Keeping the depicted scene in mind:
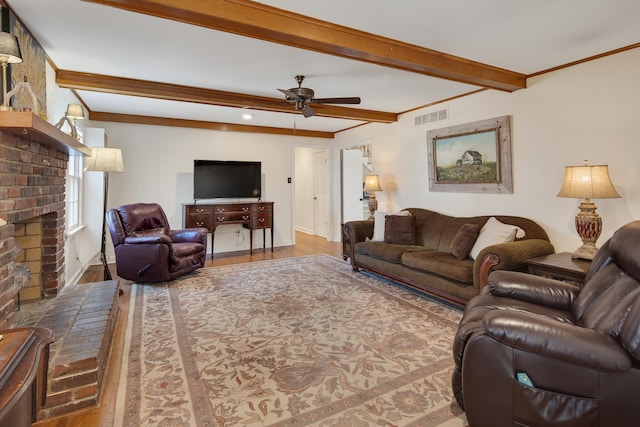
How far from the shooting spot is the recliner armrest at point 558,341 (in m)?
1.30

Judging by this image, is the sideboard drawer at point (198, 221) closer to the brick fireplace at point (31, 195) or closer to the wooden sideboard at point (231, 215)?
the wooden sideboard at point (231, 215)

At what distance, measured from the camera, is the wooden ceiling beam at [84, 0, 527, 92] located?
1.94m

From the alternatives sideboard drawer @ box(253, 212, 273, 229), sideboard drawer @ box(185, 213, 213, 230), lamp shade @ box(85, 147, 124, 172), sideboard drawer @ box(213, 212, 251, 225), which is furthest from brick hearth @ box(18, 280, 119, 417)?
sideboard drawer @ box(253, 212, 273, 229)

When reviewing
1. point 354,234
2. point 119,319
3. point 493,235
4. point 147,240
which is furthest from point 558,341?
point 147,240

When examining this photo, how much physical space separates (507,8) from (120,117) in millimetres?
5313

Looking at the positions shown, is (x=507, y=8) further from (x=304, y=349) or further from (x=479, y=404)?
(x=304, y=349)

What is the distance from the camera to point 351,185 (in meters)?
7.09

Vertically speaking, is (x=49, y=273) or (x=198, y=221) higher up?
(x=198, y=221)

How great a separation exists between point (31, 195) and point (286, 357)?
2040mm

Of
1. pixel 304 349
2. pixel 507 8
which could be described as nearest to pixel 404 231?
pixel 304 349

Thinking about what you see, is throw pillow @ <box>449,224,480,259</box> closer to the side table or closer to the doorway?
the side table

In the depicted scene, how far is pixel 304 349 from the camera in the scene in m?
2.44

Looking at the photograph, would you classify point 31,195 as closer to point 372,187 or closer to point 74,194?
point 74,194

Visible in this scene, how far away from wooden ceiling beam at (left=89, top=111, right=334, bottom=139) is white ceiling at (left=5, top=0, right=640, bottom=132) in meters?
1.16
